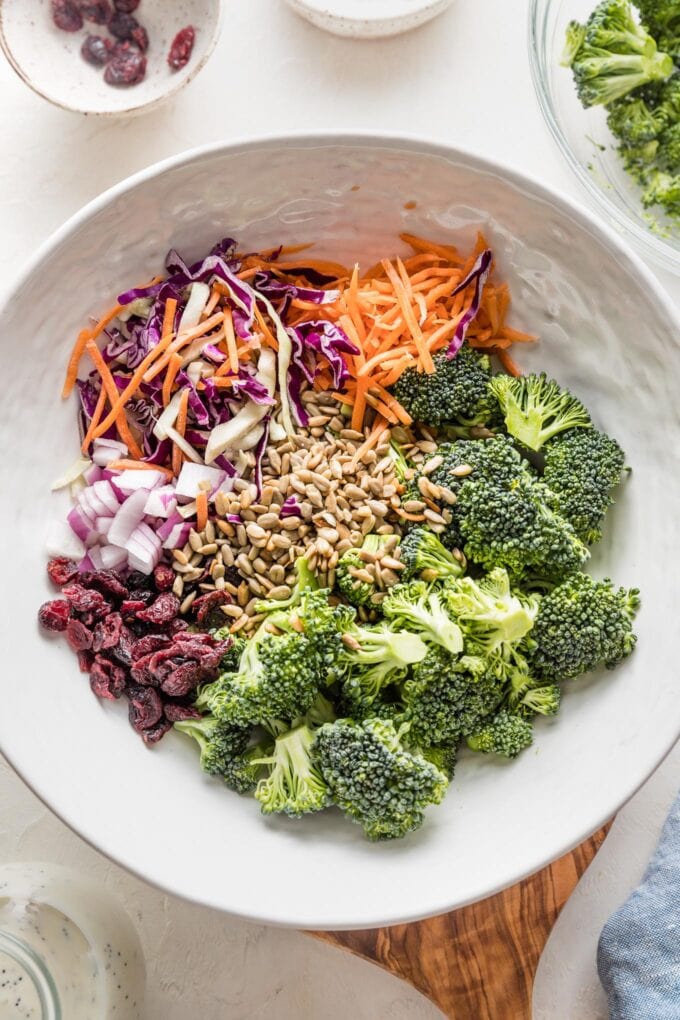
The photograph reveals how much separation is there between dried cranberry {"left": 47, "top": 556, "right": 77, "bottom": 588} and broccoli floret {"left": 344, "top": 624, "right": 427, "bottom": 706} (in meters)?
0.77

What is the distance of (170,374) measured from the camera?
2.34 meters

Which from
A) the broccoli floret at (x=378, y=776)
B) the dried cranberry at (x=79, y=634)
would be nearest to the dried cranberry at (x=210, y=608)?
the dried cranberry at (x=79, y=634)

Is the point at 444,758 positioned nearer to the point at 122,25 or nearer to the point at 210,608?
the point at 210,608

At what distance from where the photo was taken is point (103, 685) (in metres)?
2.31

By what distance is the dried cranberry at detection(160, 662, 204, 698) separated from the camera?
2.22 meters

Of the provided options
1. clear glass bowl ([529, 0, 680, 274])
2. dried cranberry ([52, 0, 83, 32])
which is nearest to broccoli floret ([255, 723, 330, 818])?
clear glass bowl ([529, 0, 680, 274])

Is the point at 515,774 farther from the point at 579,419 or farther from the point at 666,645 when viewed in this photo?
the point at 579,419

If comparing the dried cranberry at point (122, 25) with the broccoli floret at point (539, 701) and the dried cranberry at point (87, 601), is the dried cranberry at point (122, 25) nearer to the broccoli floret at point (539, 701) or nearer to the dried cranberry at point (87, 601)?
the dried cranberry at point (87, 601)

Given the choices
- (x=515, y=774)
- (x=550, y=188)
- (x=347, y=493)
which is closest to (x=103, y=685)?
(x=347, y=493)

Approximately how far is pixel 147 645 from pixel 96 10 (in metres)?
1.90

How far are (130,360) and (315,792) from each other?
1.22m

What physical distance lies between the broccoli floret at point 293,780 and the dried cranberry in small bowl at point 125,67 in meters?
1.94

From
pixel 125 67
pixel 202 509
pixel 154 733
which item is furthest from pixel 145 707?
pixel 125 67

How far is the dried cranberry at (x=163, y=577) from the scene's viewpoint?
7.64 ft
